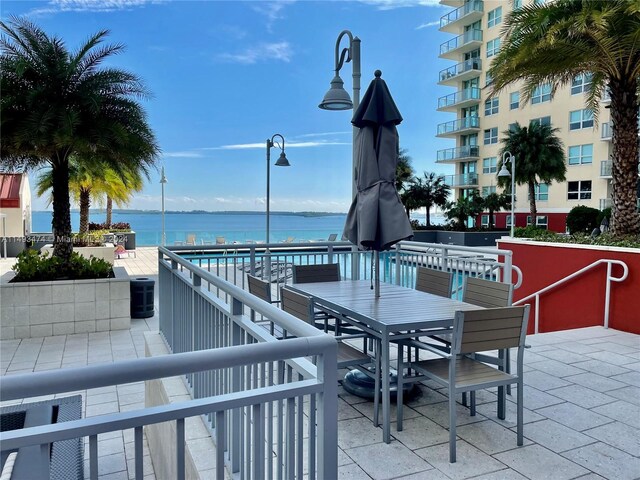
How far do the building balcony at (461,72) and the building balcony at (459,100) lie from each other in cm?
101

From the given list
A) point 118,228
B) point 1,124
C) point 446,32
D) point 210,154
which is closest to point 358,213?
point 1,124

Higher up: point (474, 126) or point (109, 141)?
point (474, 126)

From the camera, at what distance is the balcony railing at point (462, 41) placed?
115 feet

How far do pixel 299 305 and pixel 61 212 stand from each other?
226 inches

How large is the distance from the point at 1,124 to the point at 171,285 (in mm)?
4455

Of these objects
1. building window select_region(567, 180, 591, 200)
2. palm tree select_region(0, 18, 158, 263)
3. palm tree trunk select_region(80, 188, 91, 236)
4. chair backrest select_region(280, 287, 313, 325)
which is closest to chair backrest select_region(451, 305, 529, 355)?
chair backrest select_region(280, 287, 313, 325)

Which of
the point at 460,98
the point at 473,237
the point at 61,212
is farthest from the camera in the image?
the point at 460,98

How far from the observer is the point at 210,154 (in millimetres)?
61688

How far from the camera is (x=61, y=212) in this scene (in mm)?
7480

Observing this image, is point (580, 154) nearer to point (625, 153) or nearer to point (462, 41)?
point (462, 41)

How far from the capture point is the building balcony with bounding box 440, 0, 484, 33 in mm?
34750

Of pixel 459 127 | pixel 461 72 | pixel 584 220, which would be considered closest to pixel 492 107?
pixel 459 127

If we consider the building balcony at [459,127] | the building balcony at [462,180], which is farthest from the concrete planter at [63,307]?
the building balcony at [459,127]

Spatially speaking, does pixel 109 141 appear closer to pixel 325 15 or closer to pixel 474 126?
pixel 325 15
